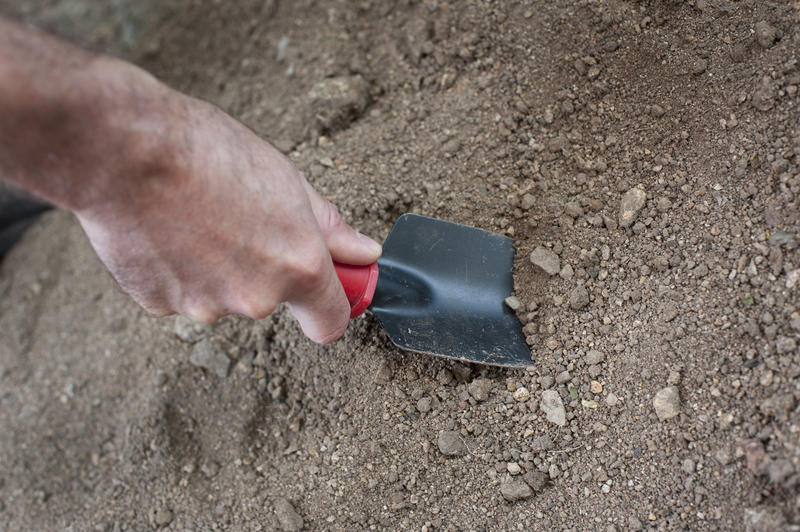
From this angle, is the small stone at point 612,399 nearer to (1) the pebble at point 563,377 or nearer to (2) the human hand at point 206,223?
(1) the pebble at point 563,377

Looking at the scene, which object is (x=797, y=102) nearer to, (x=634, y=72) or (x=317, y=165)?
(x=634, y=72)

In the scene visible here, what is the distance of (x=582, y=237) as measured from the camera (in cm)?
141

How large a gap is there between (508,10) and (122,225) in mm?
1137

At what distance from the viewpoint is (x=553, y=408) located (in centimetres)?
130

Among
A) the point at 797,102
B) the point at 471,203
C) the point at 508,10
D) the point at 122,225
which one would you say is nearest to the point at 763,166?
the point at 797,102

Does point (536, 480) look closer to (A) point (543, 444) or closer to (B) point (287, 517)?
(A) point (543, 444)

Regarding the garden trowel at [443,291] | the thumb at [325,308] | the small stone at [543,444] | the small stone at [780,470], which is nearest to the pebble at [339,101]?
the garden trowel at [443,291]

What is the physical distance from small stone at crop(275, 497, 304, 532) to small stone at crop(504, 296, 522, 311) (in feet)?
2.11

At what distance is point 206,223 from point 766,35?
45.5 inches

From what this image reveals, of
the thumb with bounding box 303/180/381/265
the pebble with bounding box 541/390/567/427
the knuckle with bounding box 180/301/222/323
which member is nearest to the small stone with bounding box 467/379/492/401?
the pebble with bounding box 541/390/567/427

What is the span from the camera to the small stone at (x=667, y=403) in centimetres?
118

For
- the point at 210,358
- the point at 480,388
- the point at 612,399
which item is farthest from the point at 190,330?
the point at 612,399

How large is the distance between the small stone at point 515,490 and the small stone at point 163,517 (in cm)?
76

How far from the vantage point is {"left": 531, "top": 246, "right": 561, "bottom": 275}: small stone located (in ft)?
4.59
